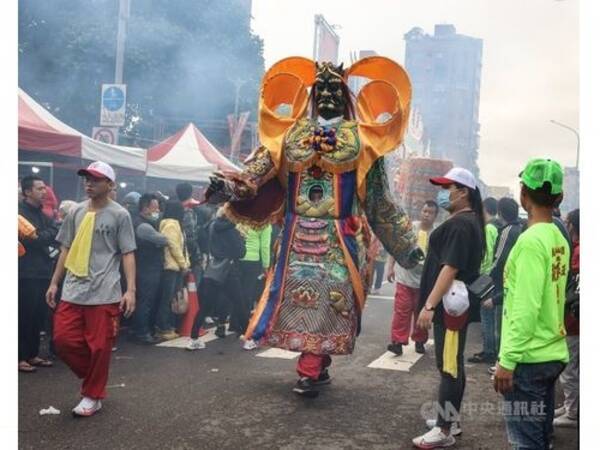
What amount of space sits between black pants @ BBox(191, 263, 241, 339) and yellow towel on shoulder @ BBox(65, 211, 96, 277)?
2279 mm

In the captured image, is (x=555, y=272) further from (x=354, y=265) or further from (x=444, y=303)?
(x=354, y=265)

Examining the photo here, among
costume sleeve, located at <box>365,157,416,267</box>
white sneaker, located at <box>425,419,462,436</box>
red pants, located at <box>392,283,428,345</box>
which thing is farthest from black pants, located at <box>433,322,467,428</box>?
red pants, located at <box>392,283,428,345</box>

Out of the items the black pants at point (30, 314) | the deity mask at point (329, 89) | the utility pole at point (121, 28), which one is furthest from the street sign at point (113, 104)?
the deity mask at point (329, 89)

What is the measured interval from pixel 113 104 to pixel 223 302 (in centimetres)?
461

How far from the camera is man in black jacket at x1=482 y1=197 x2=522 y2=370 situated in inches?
241

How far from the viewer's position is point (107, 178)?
4.55 m

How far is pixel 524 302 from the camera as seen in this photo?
271cm

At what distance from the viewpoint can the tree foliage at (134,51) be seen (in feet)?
41.9

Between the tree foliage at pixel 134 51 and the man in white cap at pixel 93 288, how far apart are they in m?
8.14

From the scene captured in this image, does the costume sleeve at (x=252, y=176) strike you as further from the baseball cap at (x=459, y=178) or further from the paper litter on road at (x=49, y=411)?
the paper litter on road at (x=49, y=411)

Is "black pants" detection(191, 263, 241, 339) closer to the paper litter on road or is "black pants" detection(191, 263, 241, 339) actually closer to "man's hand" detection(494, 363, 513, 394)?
the paper litter on road

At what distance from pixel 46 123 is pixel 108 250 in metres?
4.48

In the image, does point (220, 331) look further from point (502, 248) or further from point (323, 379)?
point (502, 248)

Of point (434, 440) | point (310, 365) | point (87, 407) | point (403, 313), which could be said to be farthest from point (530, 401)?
point (403, 313)
